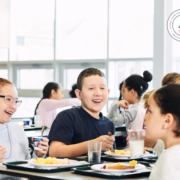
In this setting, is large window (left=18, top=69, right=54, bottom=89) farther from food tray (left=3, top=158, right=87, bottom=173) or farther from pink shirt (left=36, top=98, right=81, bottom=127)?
food tray (left=3, top=158, right=87, bottom=173)

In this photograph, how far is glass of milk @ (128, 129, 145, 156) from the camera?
6.20ft

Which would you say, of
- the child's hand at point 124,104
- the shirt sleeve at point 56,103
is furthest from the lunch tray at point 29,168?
the shirt sleeve at point 56,103

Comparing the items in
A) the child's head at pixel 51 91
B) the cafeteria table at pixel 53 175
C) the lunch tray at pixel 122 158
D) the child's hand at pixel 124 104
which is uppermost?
the child's head at pixel 51 91

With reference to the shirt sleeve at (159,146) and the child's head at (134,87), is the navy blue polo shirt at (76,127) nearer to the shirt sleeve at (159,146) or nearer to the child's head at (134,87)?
the shirt sleeve at (159,146)

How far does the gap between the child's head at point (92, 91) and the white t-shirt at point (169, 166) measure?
937 mm

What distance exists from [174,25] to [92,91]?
164 inches

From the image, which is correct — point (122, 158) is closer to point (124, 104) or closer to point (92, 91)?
point (92, 91)

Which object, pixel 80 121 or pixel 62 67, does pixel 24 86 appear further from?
pixel 80 121

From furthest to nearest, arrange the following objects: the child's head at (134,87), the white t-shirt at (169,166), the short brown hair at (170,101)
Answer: the child's head at (134,87), the short brown hair at (170,101), the white t-shirt at (169,166)

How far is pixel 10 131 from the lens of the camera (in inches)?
91.0

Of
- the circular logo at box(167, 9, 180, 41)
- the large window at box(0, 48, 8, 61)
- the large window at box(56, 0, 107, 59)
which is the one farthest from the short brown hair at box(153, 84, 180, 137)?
the large window at box(0, 48, 8, 61)

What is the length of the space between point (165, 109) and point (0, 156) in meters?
0.93

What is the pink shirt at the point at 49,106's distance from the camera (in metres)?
5.34

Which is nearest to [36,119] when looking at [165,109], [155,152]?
[155,152]
